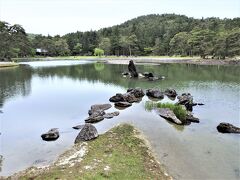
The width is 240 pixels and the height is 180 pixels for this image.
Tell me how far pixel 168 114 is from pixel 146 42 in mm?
107193

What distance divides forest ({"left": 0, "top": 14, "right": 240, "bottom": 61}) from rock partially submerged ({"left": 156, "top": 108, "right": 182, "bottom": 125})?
6079 centimetres

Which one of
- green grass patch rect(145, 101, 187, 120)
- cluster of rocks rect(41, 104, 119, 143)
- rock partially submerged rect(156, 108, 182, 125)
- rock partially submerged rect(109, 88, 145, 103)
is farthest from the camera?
rock partially submerged rect(109, 88, 145, 103)

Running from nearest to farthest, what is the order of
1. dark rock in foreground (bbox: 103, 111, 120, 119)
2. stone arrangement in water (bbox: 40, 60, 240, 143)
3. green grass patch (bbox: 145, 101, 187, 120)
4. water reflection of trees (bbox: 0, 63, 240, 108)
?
stone arrangement in water (bbox: 40, 60, 240, 143), green grass patch (bbox: 145, 101, 187, 120), dark rock in foreground (bbox: 103, 111, 120, 119), water reflection of trees (bbox: 0, 63, 240, 108)

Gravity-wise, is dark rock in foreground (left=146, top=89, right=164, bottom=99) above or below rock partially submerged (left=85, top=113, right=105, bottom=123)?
above

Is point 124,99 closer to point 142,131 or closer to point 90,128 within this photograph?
point 142,131

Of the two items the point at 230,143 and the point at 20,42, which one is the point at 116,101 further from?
the point at 20,42

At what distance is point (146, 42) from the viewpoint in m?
122

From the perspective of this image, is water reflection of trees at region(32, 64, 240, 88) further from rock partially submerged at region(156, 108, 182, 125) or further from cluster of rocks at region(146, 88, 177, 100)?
rock partially submerged at region(156, 108, 182, 125)

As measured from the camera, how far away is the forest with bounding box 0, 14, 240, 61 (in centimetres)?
7544

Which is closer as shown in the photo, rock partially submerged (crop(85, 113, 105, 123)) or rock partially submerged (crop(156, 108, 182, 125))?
rock partially submerged (crop(156, 108, 182, 125))

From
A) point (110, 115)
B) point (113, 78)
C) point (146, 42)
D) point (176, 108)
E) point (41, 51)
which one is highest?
point (146, 42)

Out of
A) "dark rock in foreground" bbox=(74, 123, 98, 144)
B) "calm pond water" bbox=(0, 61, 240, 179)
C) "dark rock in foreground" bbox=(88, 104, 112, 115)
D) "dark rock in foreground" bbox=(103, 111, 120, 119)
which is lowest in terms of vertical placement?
"calm pond water" bbox=(0, 61, 240, 179)

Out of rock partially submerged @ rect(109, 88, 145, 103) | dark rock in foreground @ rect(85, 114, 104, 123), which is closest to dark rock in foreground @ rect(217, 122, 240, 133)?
A: dark rock in foreground @ rect(85, 114, 104, 123)

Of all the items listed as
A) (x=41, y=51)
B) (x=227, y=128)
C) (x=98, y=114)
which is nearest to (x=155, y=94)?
(x=98, y=114)
